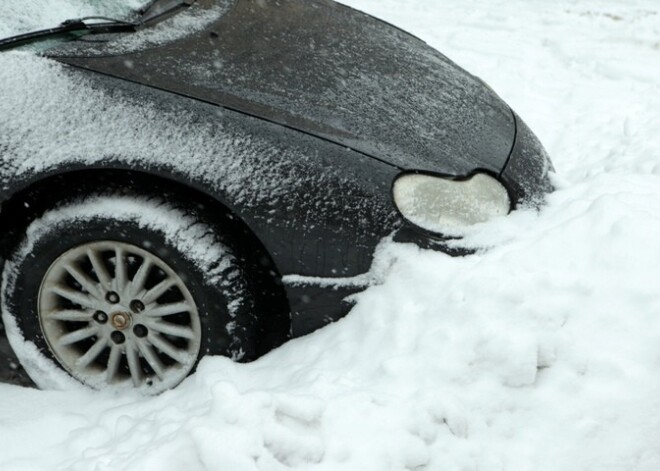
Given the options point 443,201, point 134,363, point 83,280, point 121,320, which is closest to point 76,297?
point 83,280

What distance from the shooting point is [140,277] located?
8.92 feet

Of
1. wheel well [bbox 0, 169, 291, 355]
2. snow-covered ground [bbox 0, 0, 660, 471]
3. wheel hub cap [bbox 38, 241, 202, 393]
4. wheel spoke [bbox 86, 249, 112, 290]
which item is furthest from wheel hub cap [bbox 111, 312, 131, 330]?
wheel well [bbox 0, 169, 291, 355]

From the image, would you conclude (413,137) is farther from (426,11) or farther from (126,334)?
(426,11)

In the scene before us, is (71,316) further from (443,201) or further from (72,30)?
(443,201)

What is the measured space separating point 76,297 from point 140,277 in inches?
10.6

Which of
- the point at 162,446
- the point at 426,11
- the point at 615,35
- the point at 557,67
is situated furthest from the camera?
the point at 426,11

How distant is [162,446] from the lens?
2262 millimetres

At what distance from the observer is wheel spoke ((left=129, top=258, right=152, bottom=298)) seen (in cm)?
271

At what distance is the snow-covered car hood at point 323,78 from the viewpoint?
2758 mm

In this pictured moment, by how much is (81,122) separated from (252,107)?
1.93ft

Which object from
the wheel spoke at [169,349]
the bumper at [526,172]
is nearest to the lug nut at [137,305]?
the wheel spoke at [169,349]

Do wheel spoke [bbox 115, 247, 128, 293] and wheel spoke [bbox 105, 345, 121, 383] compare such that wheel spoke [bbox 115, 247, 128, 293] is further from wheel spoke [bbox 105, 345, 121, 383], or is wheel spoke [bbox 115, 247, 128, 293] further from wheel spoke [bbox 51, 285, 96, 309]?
wheel spoke [bbox 105, 345, 121, 383]

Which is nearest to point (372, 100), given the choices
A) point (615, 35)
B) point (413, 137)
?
point (413, 137)

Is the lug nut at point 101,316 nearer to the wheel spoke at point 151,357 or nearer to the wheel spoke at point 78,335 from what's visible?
the wheel spoke at point 78,335
